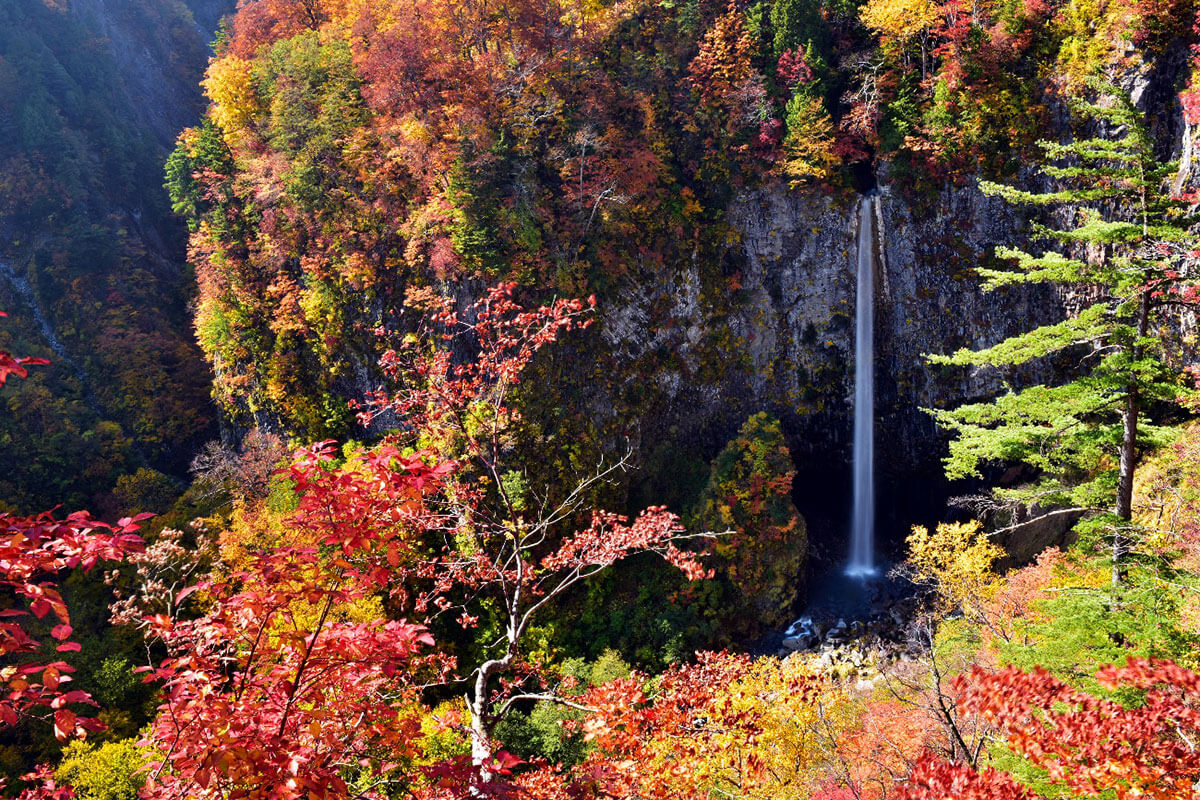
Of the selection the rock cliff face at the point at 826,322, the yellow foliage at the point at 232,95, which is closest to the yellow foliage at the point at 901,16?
the rock cliff face at the point at 826,322

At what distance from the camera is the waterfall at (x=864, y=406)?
67.4ft

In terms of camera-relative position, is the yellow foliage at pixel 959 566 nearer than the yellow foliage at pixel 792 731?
No

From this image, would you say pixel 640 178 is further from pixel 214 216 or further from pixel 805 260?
pixel 214 216

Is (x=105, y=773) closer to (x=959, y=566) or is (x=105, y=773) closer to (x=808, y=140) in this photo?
(x=959, y=566)

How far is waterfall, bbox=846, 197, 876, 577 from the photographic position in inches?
809

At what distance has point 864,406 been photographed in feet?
71.0

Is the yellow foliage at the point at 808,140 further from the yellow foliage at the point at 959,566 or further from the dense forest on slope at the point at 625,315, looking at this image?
the yellow foliage at the point at 959,566

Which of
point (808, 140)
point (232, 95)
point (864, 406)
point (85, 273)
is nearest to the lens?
point (808, 140)

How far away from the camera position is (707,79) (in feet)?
68.4

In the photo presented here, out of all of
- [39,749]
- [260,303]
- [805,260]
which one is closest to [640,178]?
[805,260]

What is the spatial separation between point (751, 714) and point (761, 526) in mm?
12508

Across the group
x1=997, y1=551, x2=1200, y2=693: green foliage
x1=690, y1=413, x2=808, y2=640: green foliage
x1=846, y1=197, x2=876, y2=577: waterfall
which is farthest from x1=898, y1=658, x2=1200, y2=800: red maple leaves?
x1=846, y1=197, x2=876, y2=577: waterfall

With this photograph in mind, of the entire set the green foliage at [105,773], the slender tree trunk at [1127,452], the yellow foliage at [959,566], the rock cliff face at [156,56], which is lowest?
the yellow foliage at [959,566]

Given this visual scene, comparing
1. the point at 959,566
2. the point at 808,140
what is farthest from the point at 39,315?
the point at 959,566
